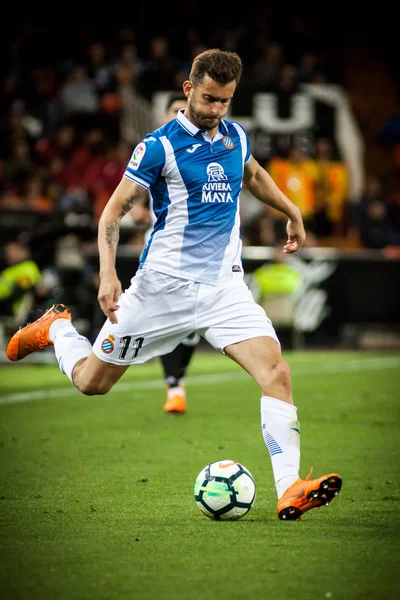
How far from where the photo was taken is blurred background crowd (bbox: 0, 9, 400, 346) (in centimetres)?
1747

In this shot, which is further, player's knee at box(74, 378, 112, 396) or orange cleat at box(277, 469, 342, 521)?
player's knee at box(74, 378, 112, 396)

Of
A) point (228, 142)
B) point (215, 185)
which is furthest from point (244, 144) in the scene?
point (215, 185)

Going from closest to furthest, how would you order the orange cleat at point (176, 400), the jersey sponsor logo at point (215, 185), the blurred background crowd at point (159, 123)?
the jersey sponsor logo at point (215, 185) → the orange cleat at point (176, 400) → the blurred background crowd at point (159, 123)

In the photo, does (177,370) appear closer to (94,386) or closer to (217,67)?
(94,386)

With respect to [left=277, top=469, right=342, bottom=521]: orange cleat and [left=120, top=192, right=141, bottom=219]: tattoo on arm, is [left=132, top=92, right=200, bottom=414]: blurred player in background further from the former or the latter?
[left=277, top=469, right=342, bottom=521]: orange cleat

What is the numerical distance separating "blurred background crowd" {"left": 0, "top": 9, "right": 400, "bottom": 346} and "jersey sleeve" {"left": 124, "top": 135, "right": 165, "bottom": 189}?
9.60 metres

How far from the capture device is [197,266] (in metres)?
5.77

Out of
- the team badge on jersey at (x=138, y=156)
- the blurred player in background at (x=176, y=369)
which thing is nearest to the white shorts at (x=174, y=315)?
the team badge on jersey at (x=138, y=156)

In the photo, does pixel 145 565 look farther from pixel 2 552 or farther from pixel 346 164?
pixel 346 164

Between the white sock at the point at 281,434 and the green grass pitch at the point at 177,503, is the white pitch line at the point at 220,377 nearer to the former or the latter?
the green grass pitch at the point at 177,503

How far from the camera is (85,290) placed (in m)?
14.9

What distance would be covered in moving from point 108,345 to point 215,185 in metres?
1.04

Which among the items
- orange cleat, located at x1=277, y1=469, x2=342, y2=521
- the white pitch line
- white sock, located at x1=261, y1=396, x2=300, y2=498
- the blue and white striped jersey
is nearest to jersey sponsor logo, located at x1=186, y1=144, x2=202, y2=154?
the blue and white striped jersey

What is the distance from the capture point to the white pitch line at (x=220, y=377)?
11234 millimetres
